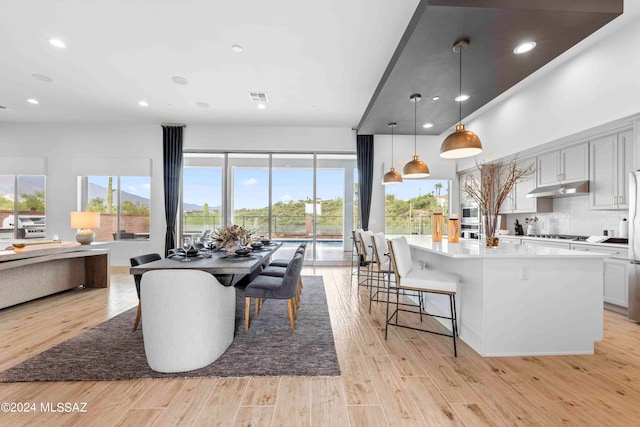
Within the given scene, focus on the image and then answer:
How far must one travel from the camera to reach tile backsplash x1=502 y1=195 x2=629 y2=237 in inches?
158

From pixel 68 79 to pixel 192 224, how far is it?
11.0 ft

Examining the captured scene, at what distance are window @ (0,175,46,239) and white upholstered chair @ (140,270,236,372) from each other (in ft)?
21.9

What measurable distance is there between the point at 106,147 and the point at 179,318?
623cm

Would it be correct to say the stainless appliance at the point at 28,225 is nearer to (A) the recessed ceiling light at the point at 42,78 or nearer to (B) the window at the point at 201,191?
(B) the window at the point at 201,191

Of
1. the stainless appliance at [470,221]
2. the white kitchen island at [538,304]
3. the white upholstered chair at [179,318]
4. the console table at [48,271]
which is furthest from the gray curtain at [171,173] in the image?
the stainless appliance at [470,221]

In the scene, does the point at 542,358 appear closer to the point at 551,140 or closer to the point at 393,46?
the point at 551,140

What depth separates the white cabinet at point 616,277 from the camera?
10.7 ft

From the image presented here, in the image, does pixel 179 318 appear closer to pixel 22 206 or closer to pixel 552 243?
pixel 552 243

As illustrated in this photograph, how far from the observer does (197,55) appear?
3662 mm

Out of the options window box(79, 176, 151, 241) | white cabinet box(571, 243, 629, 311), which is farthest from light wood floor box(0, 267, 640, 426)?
window box(79, 176, 151, 241)

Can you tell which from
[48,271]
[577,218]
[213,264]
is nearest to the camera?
[213,264]

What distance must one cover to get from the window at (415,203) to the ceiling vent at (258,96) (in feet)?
11.3

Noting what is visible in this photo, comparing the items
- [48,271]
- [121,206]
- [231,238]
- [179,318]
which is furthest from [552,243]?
[121,206]

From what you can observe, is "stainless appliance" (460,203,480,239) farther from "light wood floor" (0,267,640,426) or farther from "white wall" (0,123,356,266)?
"white wall" (0,123,356,266)
